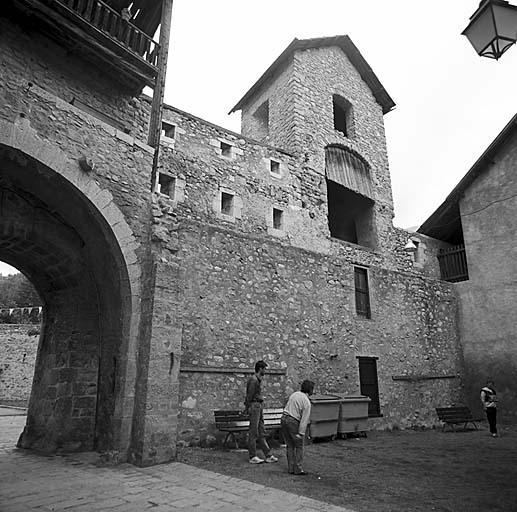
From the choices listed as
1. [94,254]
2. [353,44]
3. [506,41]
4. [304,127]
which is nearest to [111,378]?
[94,254]

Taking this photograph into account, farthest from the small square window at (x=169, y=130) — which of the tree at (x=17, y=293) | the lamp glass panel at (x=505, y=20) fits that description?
the tree at (x=17, y=293)

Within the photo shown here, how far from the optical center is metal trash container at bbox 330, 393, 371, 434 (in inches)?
371

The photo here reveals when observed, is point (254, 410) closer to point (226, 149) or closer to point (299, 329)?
point (299, 329)

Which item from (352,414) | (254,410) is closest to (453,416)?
(352,414)

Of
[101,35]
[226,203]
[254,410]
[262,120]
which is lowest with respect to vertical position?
[254,410]

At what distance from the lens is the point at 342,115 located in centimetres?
1786

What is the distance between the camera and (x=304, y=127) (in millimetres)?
15094

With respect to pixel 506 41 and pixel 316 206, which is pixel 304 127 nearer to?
pixel 316 206

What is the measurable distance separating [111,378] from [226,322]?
2.67 m

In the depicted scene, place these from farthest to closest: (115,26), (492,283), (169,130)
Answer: (492,283) < (169,130) < (115,26)

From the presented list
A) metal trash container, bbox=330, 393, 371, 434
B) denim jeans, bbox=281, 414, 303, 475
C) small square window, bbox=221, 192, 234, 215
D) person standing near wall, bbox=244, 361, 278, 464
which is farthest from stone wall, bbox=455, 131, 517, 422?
denim jeans, bbox=281, 414, 303, 475

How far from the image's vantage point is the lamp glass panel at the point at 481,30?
3.96m

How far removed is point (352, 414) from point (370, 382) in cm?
236

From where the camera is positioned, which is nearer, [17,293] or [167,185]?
[167,185]
